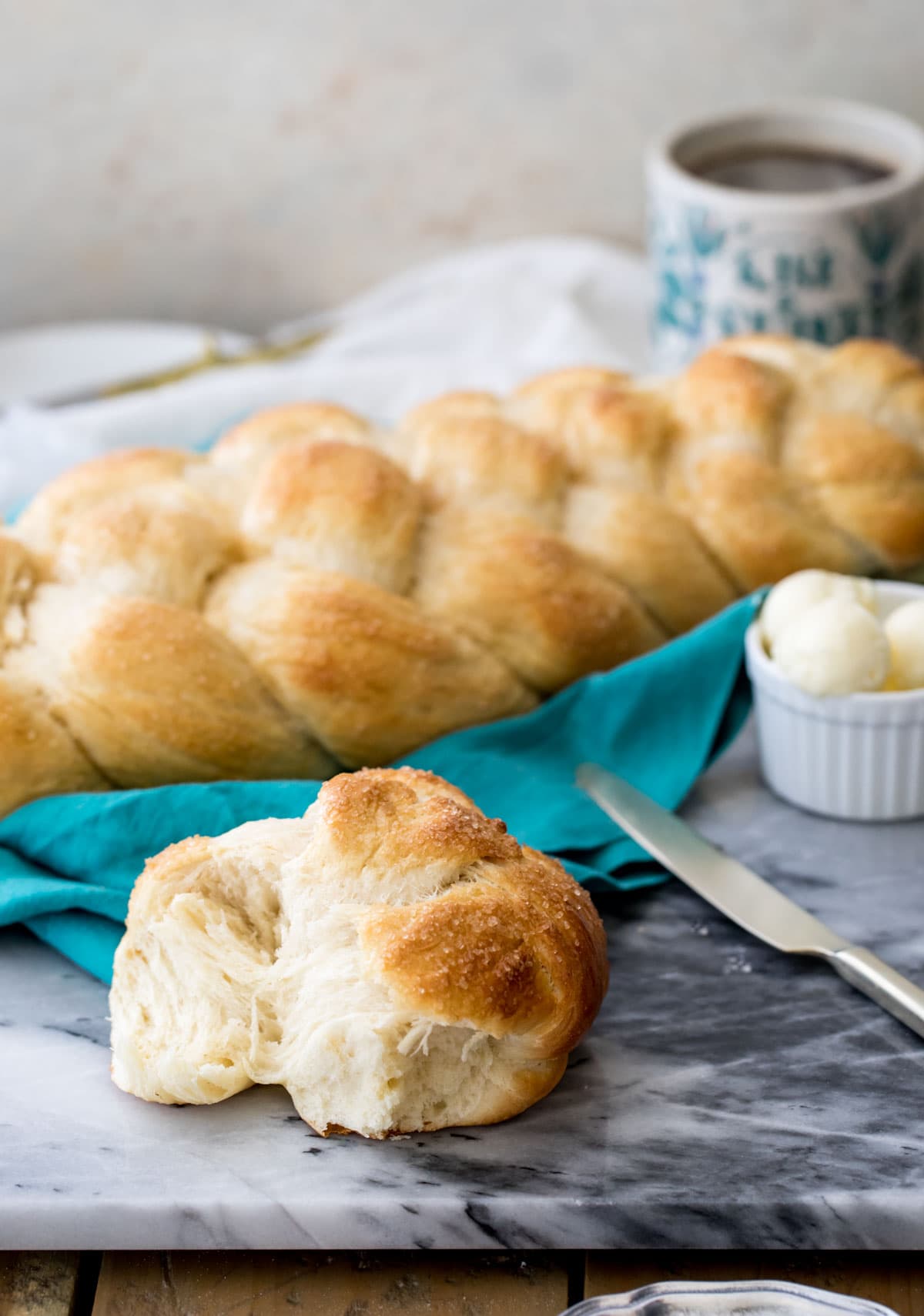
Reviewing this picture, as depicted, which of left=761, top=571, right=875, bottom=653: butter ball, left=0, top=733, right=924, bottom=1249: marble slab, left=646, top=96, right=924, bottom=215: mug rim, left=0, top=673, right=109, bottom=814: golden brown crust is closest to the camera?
left=0, top=733, right=924, bottom=1249: marble slab

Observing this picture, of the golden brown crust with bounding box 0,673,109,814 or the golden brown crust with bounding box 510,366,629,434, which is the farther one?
the golden brown crust with bounding box 510,366,629,434

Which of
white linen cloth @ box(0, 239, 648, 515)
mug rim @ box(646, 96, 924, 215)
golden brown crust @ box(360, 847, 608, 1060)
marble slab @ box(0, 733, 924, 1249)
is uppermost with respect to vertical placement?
mug rim @ box(646, 96, 924, 215)

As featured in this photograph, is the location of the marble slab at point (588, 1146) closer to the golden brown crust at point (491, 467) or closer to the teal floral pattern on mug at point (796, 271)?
the golden brown crust at point (491, 467)

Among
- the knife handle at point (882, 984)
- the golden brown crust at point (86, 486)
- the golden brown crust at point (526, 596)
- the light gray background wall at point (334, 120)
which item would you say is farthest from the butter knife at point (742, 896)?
the light gray background wall at point (334, 120)

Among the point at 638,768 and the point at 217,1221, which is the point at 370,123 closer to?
the point at 638,768

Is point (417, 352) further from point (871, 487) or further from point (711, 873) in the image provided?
point (711, 873)

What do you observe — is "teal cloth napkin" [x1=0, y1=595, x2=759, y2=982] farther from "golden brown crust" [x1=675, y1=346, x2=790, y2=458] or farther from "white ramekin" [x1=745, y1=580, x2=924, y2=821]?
"golden brown crust" [x1=675, y1=346, x2=790, y2=458]

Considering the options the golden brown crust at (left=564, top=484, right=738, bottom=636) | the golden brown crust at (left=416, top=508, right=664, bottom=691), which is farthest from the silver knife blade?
the golden brown crust at (left=564, top=484, right=738, bottom=636)
